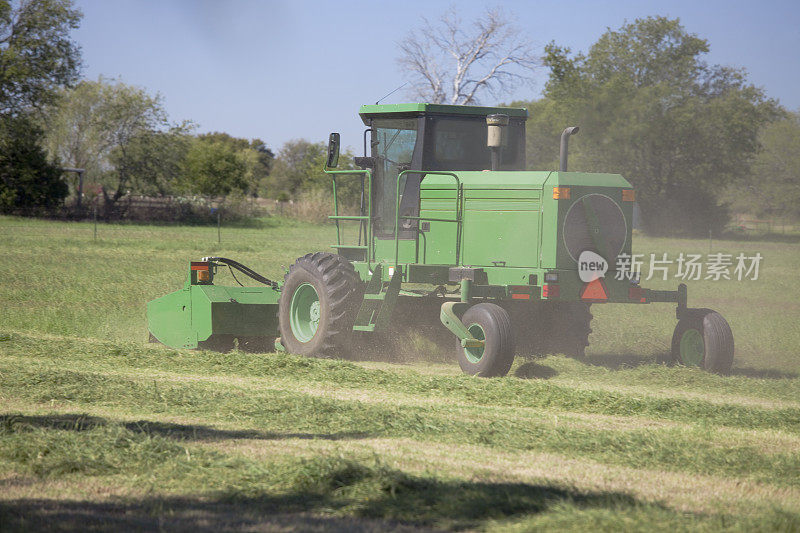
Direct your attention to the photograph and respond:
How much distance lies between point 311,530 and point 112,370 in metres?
5.56

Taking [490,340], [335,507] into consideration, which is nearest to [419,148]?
[490,340]

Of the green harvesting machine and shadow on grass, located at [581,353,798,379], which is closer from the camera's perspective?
the green harvesting machine

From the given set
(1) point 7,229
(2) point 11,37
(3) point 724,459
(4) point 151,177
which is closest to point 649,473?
(3) point 724,459

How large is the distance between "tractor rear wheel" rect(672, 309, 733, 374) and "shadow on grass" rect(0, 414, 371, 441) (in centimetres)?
498

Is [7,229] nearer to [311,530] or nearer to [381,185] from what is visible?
[381,185]

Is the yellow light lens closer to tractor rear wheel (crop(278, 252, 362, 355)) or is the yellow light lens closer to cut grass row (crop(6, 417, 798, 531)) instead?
tractor rear wheel (crop(278, 252, 362, 355))

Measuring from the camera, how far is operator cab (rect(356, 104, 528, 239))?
425 inches

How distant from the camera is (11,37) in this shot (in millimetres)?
47031

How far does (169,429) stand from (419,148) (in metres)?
5.44

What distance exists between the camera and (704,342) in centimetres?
996

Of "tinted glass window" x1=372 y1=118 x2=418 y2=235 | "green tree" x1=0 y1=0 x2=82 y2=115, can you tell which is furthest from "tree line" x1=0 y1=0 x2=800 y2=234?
"tinted glass window" x1=372 y1=118 x2=418 y2=235

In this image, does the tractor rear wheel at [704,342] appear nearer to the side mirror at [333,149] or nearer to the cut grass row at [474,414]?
the cut grass row at [474,414]
